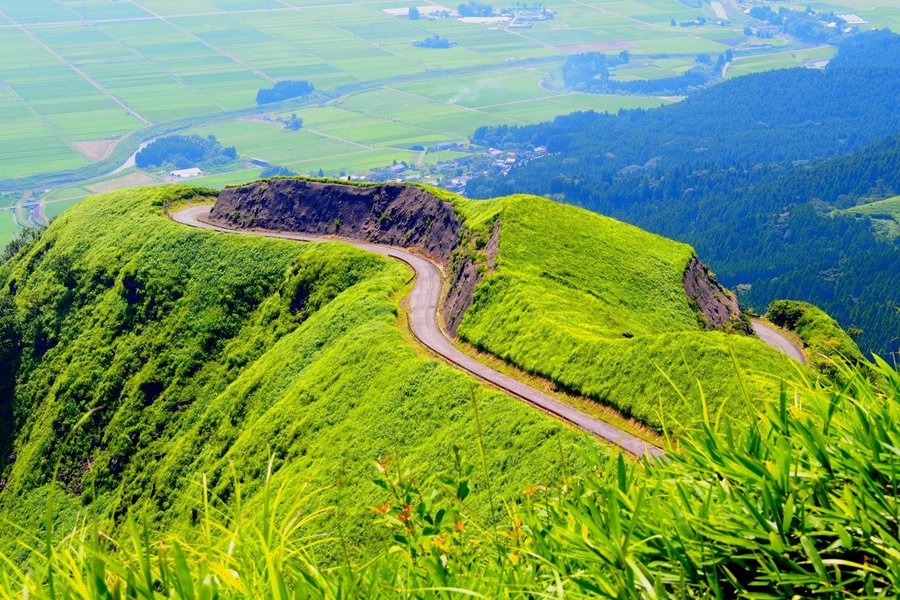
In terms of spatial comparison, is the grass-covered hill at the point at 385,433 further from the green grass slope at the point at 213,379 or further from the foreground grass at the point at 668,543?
the green grass slope at the point at 213,379

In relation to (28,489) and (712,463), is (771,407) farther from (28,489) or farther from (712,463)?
(28,489)

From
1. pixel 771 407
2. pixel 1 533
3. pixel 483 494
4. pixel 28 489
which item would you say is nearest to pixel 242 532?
pixel 771 407

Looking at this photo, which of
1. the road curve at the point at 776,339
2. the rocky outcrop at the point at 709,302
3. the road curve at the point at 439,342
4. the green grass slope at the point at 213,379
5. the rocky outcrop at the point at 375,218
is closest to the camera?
the road curve at the point at 439,342

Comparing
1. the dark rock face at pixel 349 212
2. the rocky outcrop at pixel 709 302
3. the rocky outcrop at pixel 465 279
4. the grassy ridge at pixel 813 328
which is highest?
the rocky outcrop at pixel 465 279

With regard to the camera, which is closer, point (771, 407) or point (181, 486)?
point (771, 407)

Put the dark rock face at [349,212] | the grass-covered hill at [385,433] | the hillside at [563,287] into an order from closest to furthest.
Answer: the grass-covered hill at [385,433]
the hillside at [563,287]
the dark rock face at [349,212]

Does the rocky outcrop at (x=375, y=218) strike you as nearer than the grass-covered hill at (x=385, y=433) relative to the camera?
No

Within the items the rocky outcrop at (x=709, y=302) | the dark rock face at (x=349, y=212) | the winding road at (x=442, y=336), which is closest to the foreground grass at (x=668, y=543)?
the winding road at (x=442, y=336)
